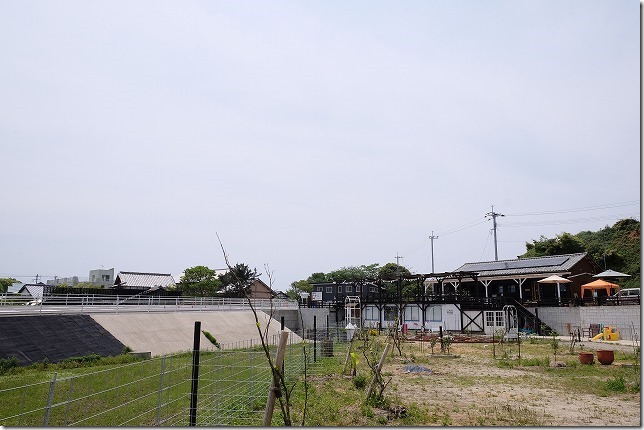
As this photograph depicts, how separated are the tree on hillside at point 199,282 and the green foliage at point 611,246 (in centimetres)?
3596

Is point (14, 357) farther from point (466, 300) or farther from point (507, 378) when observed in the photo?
point (466, 300)

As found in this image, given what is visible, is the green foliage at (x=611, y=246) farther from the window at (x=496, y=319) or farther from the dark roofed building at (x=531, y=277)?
the window at (x=496, y=319)

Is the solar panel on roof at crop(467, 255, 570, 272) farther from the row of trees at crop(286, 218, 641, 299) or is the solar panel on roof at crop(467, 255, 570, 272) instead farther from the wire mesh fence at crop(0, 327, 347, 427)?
the wire mesh fence at crop(0, 327, 347, 427)

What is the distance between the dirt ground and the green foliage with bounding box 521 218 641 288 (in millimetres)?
34888

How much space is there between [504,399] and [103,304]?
26799 mm

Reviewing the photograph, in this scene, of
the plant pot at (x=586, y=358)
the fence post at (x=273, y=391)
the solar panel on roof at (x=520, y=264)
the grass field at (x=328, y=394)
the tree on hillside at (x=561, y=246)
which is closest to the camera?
the fence post at (x=273, y=391)

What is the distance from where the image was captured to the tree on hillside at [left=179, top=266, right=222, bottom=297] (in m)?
52.7

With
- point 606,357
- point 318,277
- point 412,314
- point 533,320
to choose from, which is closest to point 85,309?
point 606,357

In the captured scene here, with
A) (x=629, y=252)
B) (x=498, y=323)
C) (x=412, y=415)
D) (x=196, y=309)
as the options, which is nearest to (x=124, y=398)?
(x=412, y=415)

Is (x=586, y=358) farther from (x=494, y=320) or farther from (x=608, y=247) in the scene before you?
(x=608, y=247)

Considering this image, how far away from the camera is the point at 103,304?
1217 inches

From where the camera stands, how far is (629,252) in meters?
45.7

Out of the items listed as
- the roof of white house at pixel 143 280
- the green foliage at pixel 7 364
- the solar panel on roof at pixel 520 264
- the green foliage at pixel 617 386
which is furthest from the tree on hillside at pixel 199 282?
the green foliage at pixel 617 386

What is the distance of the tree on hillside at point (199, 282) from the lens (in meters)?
52.7
